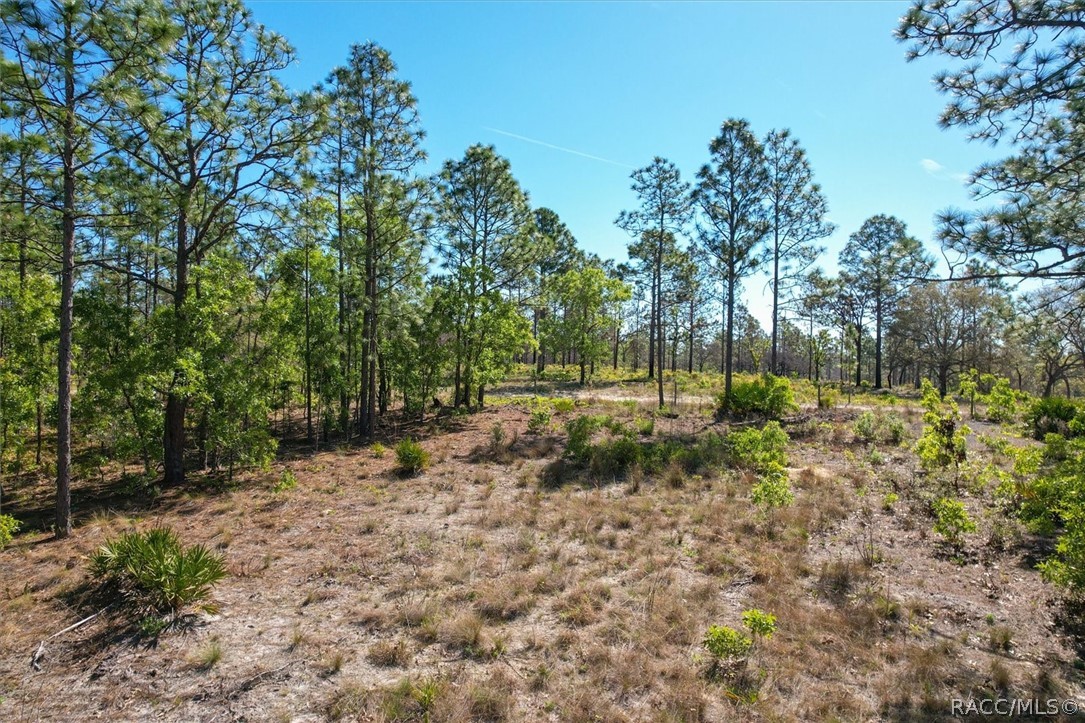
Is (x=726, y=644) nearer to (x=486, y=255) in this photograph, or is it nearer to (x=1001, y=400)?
(x=1001, y=400)

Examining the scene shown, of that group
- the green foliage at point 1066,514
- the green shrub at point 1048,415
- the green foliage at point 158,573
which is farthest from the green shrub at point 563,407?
the green foliage at point 1066,514

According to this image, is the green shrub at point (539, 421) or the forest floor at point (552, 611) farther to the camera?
the green shrub at point (539, 421)

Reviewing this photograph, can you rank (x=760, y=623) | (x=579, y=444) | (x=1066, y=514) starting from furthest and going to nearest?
(x=579, y=444), (x=1066, y=514), (x=760, y=623)

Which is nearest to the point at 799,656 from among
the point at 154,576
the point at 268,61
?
the point at 154,576

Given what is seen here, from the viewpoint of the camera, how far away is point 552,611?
17.3 ft

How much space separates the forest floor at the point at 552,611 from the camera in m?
3.93

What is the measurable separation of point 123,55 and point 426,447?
9.83 meters

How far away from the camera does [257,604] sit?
18.0 ft

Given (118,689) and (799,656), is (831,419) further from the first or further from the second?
(118,689)

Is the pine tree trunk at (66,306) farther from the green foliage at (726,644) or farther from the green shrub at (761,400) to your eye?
the green shrub at (761,400)

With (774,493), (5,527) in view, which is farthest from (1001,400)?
(5,527)

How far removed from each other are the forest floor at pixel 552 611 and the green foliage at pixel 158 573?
0.93 ft

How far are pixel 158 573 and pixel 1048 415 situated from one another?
18736 millimetres

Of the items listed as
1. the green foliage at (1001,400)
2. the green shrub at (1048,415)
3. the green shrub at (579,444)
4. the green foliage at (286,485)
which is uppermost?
the green foliage at (1001,400)
